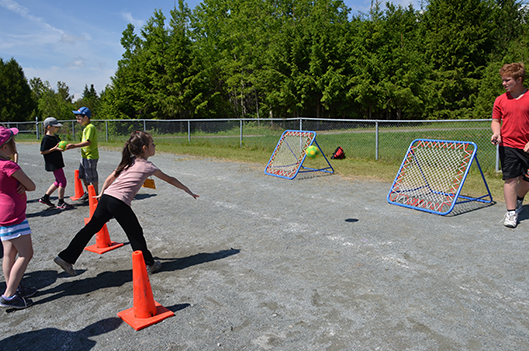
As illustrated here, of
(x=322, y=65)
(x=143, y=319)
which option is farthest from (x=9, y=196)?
(x=322, y=65)

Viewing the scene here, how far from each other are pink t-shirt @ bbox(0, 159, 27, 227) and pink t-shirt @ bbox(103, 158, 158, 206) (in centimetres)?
86

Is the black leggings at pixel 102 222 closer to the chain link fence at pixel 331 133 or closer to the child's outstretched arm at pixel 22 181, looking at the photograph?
the child's outstretched arm at pixel 22 181

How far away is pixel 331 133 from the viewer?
15875 millimetres

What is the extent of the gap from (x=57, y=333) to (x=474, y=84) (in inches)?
1763

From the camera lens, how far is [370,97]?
35156 mm

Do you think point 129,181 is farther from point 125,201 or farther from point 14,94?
point 14,94

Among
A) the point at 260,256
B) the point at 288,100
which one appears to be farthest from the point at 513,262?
the point at 288,100

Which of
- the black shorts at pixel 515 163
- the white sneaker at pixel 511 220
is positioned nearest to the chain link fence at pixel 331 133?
the black shorts at pixel 515 163

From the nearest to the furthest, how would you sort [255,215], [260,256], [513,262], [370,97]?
[513,262] → [260,256] → [255,215] → [370,97]

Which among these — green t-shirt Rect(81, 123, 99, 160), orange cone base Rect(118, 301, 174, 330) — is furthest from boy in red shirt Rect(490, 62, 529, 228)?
green t-shirt Rect(81, 123, 99, 160)

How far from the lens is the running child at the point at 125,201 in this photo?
412cm

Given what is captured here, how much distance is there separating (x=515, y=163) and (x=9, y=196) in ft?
21.6

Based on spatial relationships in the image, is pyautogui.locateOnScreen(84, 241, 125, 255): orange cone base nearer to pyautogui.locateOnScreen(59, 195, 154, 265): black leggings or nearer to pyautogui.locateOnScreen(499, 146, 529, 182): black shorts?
pyautogui.locateOnScreen(59, 195, 154, 265): black leggings

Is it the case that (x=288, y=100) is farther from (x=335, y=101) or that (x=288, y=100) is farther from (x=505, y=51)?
(x=505, y=51)
